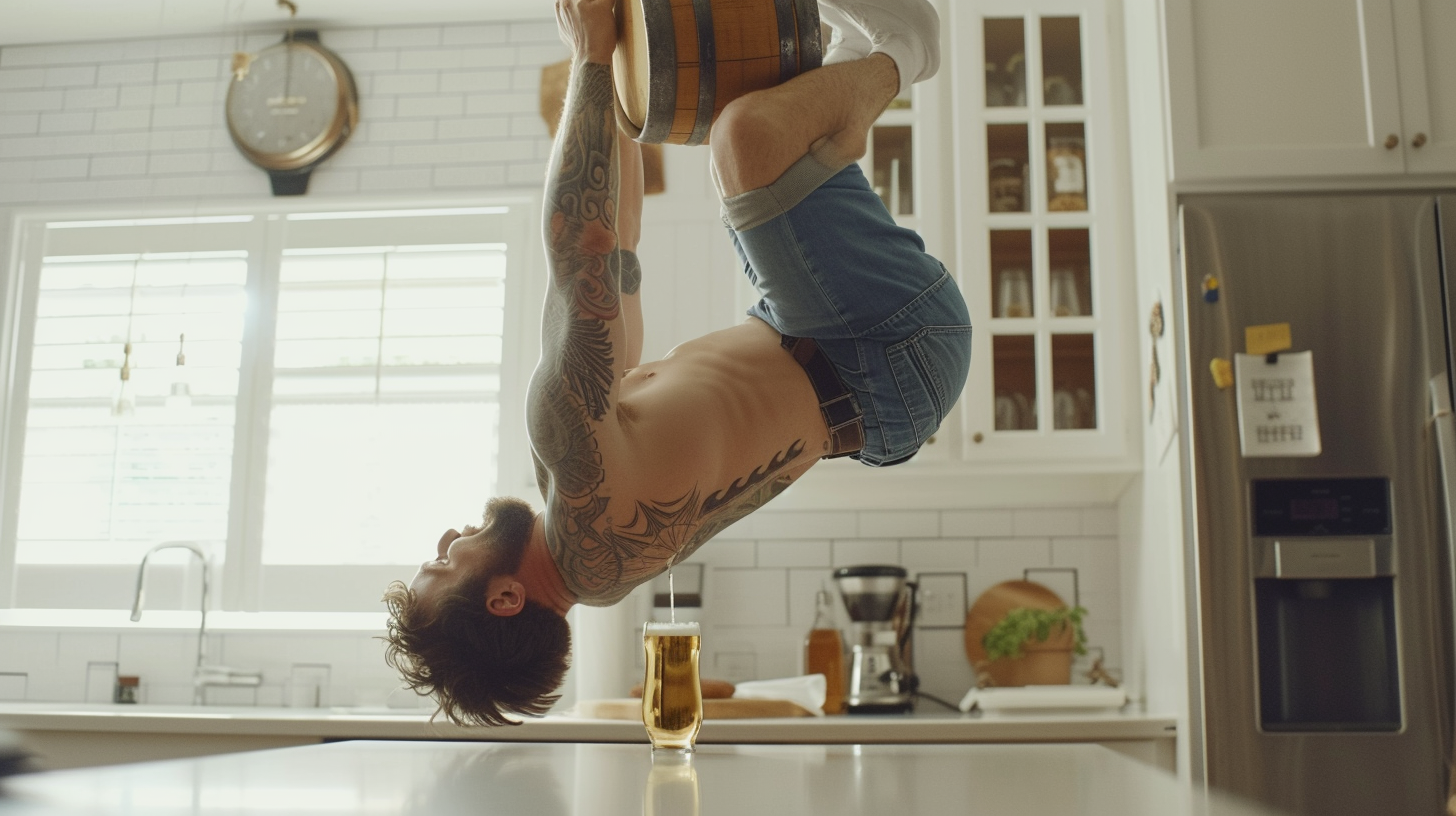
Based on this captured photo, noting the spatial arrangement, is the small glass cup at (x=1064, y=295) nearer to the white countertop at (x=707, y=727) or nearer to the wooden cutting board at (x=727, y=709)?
the white countertop at (x=707, y=727)

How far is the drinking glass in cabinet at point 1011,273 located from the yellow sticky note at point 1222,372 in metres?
0.70

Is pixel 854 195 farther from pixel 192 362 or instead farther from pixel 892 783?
pixel 192 362

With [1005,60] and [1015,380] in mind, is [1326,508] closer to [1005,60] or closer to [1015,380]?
[1015,380]

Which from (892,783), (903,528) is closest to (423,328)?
(903,528)

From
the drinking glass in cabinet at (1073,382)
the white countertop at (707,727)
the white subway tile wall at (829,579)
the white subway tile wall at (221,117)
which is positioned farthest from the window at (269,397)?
the drinking glass in cabinet at (1073,382)

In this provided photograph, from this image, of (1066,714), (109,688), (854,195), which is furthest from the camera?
(109,688)

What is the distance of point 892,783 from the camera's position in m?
1.35

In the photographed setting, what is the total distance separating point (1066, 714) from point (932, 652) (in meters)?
0.58

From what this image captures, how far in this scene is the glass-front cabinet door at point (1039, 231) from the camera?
322 centimetres

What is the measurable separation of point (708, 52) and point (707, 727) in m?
1.75

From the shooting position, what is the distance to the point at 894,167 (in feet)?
11.2

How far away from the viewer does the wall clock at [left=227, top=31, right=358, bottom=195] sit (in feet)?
13.1

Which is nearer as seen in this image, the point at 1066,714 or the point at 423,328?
the point at 1066,714

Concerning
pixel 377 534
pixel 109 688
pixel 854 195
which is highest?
pixel 854 195
